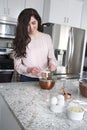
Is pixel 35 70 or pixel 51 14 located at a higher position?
pixel 51 14

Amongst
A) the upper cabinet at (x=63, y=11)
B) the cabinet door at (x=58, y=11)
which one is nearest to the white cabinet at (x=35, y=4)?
the upper cabinet at (x=63, y=11)

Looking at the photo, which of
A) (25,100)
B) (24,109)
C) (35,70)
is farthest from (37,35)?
(24,109)

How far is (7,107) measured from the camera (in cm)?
113

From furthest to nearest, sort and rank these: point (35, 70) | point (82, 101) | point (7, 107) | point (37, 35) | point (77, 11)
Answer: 1. point (77, 11)
2. point (37, 35)
3. point (35, 70)
4. point (82, 101)
5. point (7, 107)

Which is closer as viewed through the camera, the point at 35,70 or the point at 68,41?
the point at 35,70

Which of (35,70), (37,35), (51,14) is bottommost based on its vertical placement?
(35,70)

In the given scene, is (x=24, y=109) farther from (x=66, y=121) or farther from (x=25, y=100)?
(x=66, y=121)

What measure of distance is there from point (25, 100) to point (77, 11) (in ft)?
9.32

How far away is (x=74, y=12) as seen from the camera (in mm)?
3600

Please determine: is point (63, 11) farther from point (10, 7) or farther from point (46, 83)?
point (46, 83)

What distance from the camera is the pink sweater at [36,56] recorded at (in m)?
1.66

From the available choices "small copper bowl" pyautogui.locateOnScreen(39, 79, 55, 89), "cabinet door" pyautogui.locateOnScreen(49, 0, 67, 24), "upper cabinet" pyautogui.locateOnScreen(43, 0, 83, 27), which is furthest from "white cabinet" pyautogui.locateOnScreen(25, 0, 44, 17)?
"small copper bowl" pyautogui.locateOnScreen(39, 79, 55, 89)

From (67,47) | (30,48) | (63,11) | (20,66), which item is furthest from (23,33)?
(63,11)

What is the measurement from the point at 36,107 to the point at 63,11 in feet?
8.86
